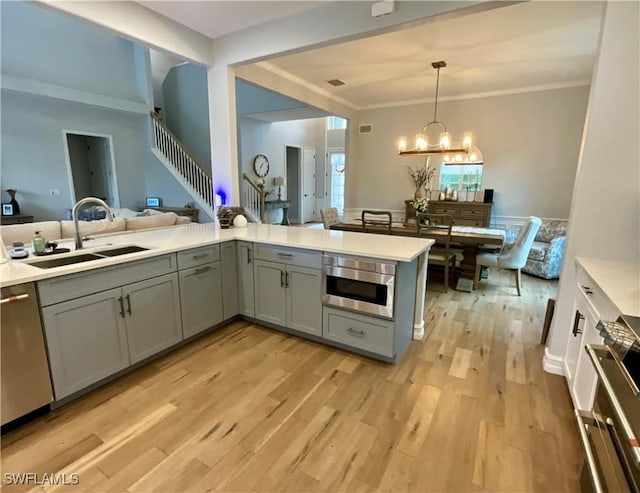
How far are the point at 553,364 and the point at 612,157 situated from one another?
57.4 inches

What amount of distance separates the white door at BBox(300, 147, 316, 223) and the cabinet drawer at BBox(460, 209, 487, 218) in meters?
5.04

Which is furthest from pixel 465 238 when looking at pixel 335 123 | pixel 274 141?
pixel 335 123

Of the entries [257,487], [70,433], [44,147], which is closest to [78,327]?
[70,433]

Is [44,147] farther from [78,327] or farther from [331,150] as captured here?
[331,150]

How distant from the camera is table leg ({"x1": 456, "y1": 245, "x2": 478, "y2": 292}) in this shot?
4.19m

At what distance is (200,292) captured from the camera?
2684mm

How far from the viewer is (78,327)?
6.33ft

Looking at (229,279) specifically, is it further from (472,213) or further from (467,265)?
(472,213)

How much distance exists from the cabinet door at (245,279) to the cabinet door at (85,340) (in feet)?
3.47

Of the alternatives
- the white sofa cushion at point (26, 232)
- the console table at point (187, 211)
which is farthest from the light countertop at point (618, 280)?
the console table at point (187, 211)

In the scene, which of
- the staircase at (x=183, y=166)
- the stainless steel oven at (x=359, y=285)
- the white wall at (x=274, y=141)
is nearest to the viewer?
the stainless steel oven at (x=359, y=285)

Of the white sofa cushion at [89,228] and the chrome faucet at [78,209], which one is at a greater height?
the chrome faucet at [78,209]

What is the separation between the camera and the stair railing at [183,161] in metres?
6.71

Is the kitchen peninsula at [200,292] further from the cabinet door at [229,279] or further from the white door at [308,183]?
the white door at [308,183]
